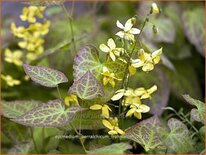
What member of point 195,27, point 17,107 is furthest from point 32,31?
point 195,27

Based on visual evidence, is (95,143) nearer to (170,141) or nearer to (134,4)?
(170,141)

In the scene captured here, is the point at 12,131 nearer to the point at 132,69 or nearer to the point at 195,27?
the point at 132,69

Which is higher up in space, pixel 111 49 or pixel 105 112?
pixel 111 49

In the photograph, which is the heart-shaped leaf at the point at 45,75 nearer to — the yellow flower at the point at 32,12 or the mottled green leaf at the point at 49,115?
the mottled green leaf at the point at 49,115

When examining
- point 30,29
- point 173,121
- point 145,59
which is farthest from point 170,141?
point 30,29

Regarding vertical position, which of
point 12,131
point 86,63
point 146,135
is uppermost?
point 86,63

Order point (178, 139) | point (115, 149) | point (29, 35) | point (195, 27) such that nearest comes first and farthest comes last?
point (115, 149) → point (178, 139) → point (29, 35) → point (195, 27)
